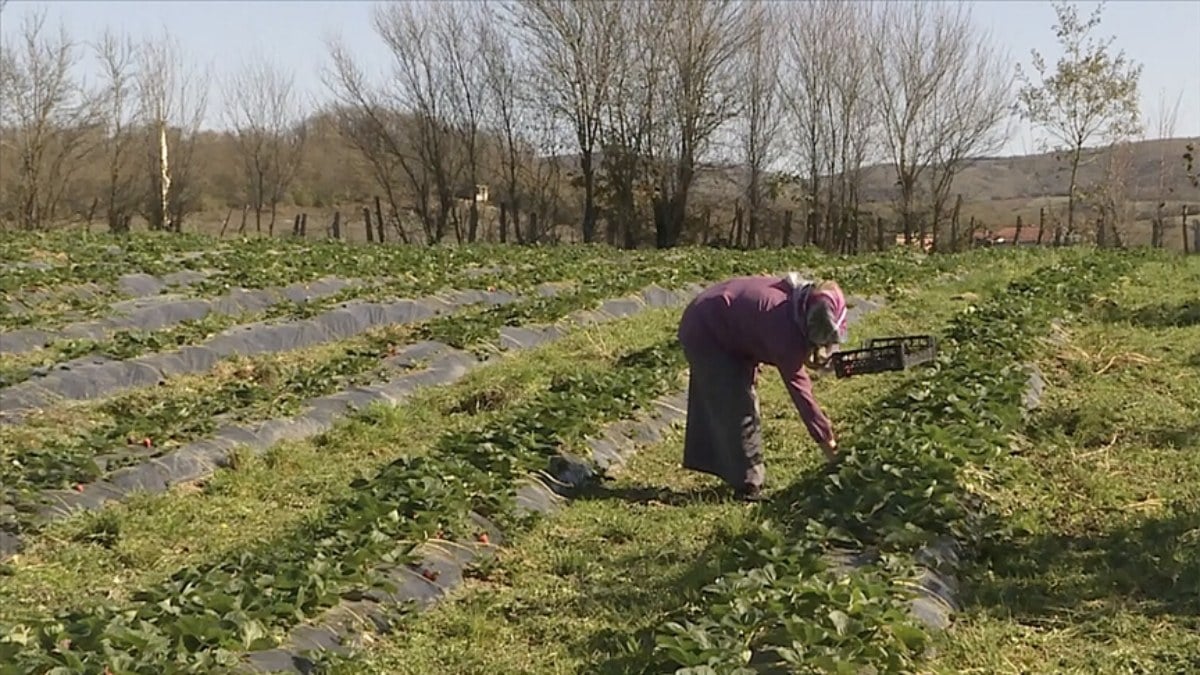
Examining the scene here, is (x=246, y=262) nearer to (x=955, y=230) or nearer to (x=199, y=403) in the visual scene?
(x=199, y=403)

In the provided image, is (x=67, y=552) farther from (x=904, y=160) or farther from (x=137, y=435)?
(x=904, y=160)

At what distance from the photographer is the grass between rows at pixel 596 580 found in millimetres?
4934

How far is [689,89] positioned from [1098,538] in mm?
31871

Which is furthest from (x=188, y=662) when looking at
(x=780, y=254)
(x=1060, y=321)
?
(x=780, y=254)

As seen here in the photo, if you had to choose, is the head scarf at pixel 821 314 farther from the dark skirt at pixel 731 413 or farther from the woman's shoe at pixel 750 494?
the woman's shoe at pixel 750 494

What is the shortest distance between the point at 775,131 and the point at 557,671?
3643 cm

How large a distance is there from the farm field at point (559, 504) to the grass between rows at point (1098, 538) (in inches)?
0.9

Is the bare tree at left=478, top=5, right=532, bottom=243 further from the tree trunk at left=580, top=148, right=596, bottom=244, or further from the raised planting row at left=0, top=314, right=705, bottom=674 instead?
the raised planting row at left=0, top=314, right=705, bottom=674

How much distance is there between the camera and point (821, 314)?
6648mm

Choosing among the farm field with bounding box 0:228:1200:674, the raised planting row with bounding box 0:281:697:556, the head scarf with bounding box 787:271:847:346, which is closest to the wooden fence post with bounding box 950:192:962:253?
the farm field with bounding box 0:228:1200:674

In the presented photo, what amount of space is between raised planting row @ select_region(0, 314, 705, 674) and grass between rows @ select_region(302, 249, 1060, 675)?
1.12 feet

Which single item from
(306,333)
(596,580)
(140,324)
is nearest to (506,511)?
(596,580)

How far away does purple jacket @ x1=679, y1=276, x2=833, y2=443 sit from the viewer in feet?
22.6

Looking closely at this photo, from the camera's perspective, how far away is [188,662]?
4.18 m
